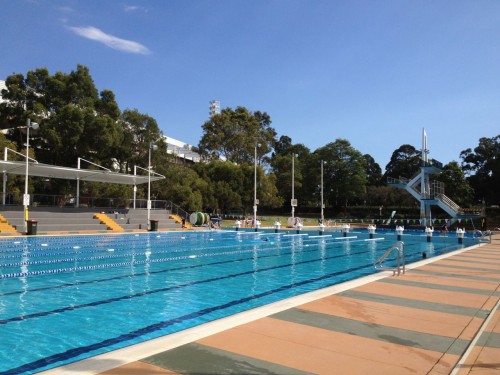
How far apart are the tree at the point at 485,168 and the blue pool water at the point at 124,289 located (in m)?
44.5

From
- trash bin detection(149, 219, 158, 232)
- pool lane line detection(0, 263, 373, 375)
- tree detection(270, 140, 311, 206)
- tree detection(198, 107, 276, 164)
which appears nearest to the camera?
pool lane line detection(0, 263, 373, 375)

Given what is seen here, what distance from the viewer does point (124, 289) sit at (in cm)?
961

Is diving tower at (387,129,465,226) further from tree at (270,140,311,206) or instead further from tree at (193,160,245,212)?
tree at (270,140,311,206)

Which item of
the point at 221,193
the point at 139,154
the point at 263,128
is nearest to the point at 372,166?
the point at 263,128

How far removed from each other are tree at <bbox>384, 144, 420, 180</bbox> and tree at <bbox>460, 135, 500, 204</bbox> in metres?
9.55

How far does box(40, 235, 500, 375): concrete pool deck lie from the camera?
4.07 meters

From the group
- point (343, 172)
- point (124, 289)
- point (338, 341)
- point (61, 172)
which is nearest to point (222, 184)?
point (61, 172)

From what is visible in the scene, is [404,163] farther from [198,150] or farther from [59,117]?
[59,117]

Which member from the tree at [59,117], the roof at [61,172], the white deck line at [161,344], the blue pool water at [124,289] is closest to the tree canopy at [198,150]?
the tree at [59,117]

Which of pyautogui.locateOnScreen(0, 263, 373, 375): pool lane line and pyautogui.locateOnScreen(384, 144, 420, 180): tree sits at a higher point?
pyautogui.locateOnScreen(384, 144, 420, 180): tree

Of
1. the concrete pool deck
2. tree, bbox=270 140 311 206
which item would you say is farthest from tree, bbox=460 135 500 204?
the concrete pool deck

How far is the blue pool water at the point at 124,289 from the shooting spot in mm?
5984

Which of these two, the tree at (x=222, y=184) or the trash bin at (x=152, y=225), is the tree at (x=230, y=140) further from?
the trash bin at (x=152, y=225)

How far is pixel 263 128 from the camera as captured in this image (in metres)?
81.6
